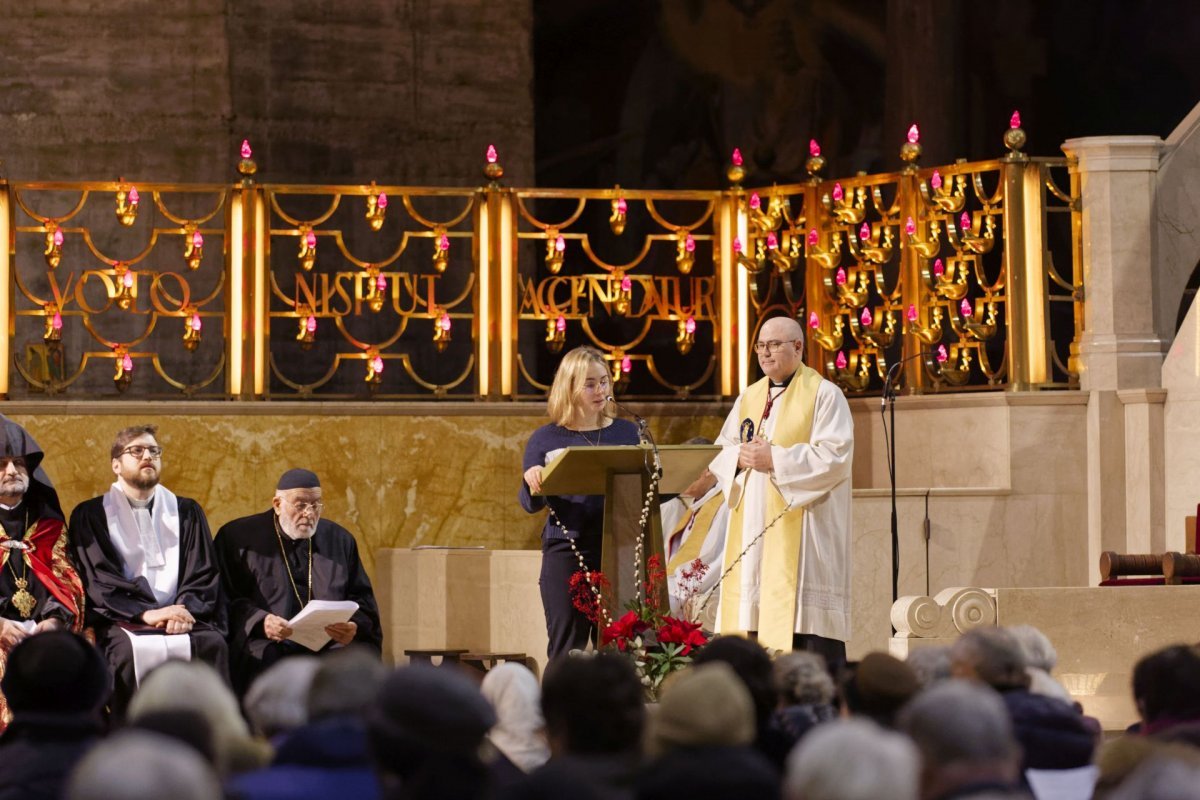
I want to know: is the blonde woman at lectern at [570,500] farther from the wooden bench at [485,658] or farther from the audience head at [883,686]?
the audience head at [883,686]

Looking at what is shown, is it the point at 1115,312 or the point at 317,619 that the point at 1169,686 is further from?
the point at 1115,312

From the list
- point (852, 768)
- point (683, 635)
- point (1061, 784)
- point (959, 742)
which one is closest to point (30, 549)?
point (683, 635)

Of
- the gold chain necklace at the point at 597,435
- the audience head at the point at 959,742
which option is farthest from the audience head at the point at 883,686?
the gold chain necklace at the point at 597,435

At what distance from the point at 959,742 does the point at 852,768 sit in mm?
555

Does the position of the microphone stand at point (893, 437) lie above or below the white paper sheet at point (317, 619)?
above

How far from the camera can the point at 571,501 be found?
8.81 m

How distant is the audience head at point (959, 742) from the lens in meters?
4.02

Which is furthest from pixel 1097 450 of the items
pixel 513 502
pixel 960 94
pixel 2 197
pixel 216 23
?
pixel 216 23

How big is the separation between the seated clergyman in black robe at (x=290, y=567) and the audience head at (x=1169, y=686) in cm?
456

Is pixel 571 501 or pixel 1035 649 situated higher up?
pixel 571 501

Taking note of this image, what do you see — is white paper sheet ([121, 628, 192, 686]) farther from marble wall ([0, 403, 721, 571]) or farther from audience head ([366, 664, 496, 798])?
audience head ([366, 664, 496, 798])

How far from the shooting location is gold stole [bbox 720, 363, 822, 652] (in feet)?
29.0

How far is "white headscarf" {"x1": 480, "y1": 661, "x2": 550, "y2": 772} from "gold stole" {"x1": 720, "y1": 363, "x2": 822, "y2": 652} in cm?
369

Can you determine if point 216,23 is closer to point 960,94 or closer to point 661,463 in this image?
point 960,94
